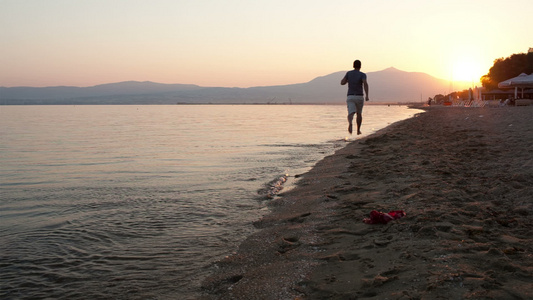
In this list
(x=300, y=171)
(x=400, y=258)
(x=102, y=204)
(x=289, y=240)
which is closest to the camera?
(x=400, y=258)

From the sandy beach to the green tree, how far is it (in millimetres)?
57330

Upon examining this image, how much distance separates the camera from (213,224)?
17.0 ft

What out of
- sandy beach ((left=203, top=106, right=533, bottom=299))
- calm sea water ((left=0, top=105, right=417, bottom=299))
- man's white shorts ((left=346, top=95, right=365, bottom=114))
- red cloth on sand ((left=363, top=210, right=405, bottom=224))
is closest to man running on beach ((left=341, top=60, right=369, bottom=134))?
man's white shorts ((left=346, top=95, right=365, bottom=114))

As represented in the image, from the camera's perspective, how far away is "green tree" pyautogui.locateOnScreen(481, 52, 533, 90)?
181 feet

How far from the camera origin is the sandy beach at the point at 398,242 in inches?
111

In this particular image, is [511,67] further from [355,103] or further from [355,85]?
[355,85]

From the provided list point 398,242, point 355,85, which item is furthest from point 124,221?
point 355,85

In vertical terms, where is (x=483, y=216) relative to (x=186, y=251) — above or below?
above

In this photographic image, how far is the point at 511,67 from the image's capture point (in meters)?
56.8

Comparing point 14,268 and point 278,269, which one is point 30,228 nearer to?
point 14,268

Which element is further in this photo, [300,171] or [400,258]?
[300,171]

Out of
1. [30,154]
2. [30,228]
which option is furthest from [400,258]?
[30,154]

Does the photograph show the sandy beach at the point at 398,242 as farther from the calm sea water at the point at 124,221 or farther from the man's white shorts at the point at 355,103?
the man's white shorts at the point at 355,103

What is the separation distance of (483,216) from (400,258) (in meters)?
1.47
